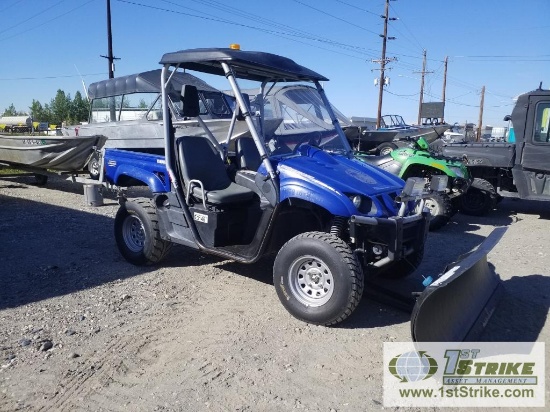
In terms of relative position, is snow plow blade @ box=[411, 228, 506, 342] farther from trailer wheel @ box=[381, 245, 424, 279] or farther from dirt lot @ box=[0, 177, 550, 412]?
trailer wheel @ box=[381, 245, 424, 279]

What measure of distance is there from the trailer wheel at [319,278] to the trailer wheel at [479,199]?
6028 millimetres

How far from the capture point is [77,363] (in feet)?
10.5

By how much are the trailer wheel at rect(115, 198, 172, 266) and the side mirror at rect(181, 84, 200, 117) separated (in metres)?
1.29

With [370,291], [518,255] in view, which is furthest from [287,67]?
[518,255]

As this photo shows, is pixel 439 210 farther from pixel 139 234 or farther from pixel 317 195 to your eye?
pixel 139 234

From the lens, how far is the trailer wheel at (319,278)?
11.6 feet

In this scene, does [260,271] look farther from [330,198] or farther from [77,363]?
[77,363]

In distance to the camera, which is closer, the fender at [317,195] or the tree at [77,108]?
the fender at [317,195]

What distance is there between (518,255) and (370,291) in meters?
2.96

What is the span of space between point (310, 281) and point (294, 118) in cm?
184

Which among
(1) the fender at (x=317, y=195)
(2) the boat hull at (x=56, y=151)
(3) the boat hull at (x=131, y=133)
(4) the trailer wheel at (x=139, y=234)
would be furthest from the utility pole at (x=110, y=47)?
(1) the fender at (x=317, y=195)

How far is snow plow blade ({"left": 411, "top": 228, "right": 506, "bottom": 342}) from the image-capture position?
2.99 m

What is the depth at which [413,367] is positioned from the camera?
127 inches

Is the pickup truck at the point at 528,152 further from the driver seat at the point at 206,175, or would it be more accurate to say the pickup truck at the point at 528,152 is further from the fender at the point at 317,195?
the driver seat at the point at 206,175
